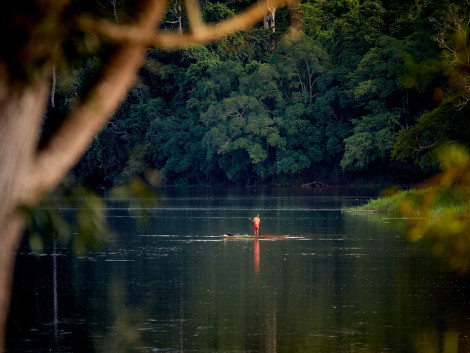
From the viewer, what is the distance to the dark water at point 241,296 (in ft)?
55.8

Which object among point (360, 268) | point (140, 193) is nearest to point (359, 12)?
point (360, 268)

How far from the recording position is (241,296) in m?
22.9

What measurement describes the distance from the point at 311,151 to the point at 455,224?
227 feet

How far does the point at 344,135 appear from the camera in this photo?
7662 cm

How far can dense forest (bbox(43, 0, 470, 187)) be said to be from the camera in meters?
71.1

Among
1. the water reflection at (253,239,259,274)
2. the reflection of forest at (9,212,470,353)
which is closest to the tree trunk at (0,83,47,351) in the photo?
the reflection of forest at (9,212,470,353)

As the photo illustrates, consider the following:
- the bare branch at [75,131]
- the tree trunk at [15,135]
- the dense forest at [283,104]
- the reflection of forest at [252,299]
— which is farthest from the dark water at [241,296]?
the dense forest at [283,104]

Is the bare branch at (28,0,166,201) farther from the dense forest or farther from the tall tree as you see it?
the dense forest

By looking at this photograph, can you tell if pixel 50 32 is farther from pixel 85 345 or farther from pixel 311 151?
pixel 311 151

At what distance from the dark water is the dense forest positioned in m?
30.5

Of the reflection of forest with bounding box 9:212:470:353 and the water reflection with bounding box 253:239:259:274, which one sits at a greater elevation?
the water reflection with bounding box 253:239:259:274

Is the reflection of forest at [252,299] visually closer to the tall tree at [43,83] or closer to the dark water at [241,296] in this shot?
the dark water at [241,296]

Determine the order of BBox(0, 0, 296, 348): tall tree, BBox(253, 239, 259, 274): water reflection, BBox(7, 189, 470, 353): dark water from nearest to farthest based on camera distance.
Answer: BBox(0, 0, 296, 348): tall tree
BBox(7, 189, 470, 353): dark water
BBox(253, 239, 259, 274): water reflection

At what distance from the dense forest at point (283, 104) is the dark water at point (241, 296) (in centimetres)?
3046
